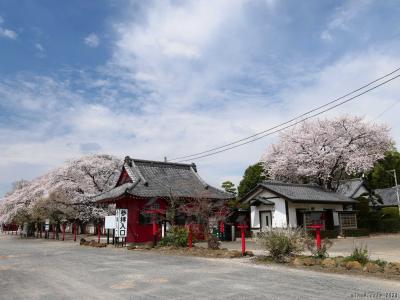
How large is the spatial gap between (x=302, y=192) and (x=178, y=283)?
24948mm

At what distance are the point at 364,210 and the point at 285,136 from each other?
11.2m

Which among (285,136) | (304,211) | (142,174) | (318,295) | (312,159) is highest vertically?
(285,136)

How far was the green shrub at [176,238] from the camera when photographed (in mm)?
19266

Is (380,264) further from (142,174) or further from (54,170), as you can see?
(54,170)

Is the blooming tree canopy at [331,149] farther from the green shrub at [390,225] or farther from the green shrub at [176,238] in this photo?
the green shrub at [176,238]

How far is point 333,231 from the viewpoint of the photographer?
3103 centimetres

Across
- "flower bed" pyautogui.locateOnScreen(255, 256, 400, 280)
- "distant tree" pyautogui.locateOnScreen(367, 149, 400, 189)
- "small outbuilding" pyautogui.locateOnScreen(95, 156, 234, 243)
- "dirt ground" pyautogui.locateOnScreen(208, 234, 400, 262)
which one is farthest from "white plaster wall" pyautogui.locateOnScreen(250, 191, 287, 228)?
"distant tree" pyautogui.locateOnScreen(367, 149, 400, 189)

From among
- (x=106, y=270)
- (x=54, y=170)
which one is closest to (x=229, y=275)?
(x=106, y=270)

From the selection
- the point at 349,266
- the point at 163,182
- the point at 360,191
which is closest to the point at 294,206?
the point at 163,182

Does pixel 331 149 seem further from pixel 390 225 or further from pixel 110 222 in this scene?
pixel 110 222

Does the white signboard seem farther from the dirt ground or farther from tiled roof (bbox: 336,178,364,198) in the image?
tiled roof (bbox: 336,178,364,198)

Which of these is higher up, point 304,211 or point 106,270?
point 304,211

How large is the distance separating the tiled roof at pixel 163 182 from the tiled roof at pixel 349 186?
2017cm

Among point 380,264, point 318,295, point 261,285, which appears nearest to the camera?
point 318,295
